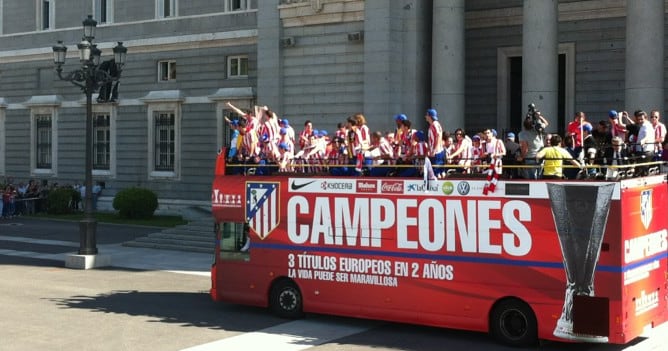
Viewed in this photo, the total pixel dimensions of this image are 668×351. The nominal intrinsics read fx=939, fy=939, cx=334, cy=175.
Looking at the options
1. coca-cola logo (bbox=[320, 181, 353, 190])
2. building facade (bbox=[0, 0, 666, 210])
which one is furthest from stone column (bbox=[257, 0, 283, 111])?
coca-cola logo (bbox=[320, 181, 353, 190])

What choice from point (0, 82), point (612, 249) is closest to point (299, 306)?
point (612, 249)

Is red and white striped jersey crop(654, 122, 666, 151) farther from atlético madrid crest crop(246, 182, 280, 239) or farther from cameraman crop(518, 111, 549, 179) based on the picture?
atlético madrid crest crop(246, 182, 280, 239)

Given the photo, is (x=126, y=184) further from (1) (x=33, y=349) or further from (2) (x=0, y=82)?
(1) (x=33, y=349)

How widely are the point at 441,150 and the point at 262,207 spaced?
394 centimetres

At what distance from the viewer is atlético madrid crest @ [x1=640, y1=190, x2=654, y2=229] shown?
15266mm

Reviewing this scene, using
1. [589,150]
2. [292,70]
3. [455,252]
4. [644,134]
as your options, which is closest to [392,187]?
[455,252]

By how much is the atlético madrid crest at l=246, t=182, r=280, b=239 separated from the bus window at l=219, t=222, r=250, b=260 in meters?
0.29

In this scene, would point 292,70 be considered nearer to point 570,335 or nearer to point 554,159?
point 554,159

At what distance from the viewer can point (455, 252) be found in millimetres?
16500

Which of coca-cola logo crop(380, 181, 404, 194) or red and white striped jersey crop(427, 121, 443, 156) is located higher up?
red and white striped jersey crop(427, 121, 443, 156)

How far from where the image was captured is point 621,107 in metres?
32.5

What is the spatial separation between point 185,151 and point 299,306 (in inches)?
1016

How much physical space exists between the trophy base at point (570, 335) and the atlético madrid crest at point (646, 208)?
2.04 metres

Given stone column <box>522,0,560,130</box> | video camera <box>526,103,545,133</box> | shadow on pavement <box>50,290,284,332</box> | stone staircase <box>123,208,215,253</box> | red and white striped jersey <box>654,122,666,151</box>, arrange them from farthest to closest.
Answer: stone staircase <box>123,208,215,253</box>, stone column <box>522,0,560,130</box>, red and white striped jersey <box>654,122,666,151</box>, shadow on pavement <box>50,290,284,332</box>, video camera <box>526,103,545,133</box>
